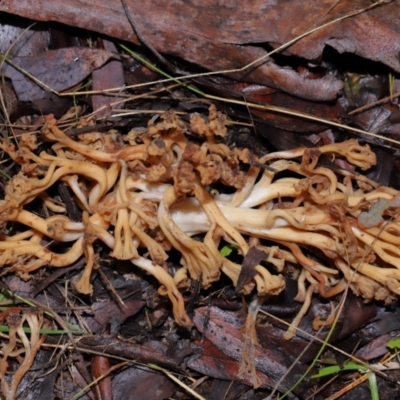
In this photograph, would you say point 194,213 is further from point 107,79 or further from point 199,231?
point 107,79

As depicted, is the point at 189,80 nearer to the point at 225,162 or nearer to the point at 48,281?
the point at 225,162

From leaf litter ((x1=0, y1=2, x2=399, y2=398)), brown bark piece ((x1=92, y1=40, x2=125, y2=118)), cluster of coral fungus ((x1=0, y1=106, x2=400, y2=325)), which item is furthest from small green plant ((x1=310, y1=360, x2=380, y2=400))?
brown bark piece ((x1=92, y1=40, x2=125, y2=118))

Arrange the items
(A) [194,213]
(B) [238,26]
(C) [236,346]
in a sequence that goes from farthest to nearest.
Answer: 1. (C) [236,346]
2. (B) [238,26]
3. (A) [194,213]

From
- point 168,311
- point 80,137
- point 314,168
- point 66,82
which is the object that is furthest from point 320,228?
point 66,82

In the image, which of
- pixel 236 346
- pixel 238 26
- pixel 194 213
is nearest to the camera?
pixel 194 213

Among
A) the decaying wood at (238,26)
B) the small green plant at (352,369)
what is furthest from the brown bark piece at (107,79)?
the small green plant at (352,369)

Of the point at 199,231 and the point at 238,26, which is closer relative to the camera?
the point at 199,231

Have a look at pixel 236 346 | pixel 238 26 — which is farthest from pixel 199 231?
pixel 238 26
